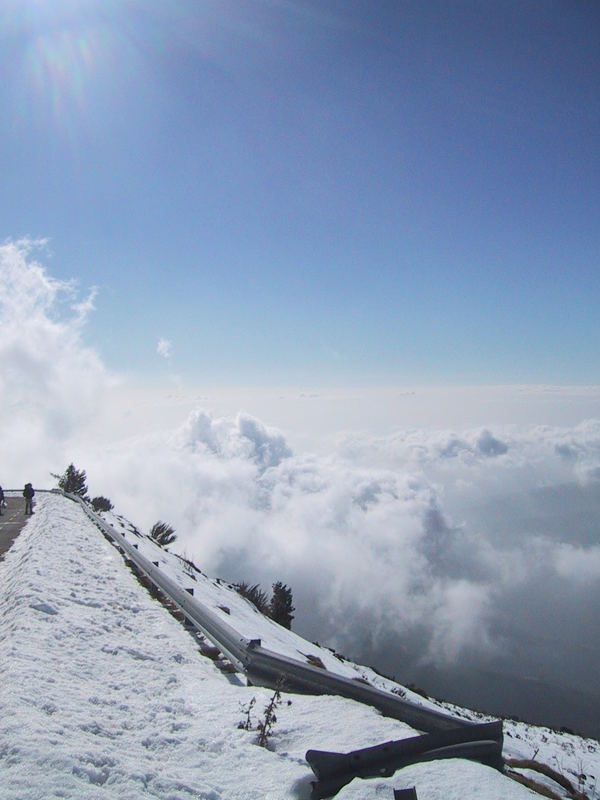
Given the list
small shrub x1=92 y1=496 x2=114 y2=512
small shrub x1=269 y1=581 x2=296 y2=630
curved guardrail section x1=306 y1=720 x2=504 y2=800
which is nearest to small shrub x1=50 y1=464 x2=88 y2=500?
small shrub x1=92 y1=496 x2=114 y2=512

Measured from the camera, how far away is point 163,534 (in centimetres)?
2581

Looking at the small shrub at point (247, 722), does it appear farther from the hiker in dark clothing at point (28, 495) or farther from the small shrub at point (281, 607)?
the hiker in dark clothing at point (28, 495)

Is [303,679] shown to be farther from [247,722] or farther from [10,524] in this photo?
[10,524]

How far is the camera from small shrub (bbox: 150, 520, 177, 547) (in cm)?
2514

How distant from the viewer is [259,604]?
16.0 metres

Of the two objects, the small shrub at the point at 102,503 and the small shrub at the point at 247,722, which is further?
the small shrub at the point at 102,503

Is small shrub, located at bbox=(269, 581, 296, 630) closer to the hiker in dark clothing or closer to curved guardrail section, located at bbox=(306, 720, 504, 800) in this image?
the hiker in dark clothing

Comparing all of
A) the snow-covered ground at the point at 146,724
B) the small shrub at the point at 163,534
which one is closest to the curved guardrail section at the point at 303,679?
the snow-covered ground at the point at 146,724

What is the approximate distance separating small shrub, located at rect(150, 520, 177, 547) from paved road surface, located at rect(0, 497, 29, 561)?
6.68 m

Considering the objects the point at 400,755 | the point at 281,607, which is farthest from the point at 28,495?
the point at 400,755

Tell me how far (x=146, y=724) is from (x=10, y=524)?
708 inches

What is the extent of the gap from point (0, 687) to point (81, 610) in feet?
9.41

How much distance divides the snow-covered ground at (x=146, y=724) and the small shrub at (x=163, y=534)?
62.3 ft

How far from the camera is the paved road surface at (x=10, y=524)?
1375 centimetres
